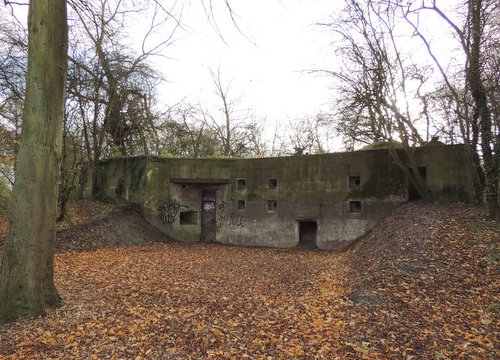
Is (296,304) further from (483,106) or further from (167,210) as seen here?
(167,210)

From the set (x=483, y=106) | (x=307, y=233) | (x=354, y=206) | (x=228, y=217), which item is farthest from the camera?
(x=228, y=217)

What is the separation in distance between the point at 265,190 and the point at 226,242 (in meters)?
2.72

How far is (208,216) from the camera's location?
14258mm

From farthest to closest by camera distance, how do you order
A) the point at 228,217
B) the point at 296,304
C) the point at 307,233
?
1. the point at 228,217
2. the point at 307,233
3. the point at 296,304

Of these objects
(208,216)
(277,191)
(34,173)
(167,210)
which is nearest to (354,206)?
(277,191)

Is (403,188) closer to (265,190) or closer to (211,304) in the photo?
(265,190)

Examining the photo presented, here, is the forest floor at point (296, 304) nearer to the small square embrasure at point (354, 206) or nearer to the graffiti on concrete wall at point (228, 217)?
the small square embrasure at point (354, 206)

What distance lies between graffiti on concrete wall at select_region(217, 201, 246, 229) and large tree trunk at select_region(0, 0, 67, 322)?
30.5 feet

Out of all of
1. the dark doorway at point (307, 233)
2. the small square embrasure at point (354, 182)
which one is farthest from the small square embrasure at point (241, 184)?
the small square embrasure at point (354, 182)

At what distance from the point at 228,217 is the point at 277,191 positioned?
7.84 ft

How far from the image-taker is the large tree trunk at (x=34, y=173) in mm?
4520

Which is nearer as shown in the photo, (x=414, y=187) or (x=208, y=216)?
(x=414, y=187)

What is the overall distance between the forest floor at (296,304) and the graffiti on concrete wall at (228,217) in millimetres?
4407

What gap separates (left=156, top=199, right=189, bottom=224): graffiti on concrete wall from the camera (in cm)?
1366
